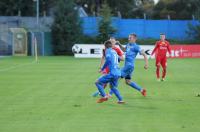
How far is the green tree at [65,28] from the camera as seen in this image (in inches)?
2547

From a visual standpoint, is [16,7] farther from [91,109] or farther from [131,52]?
[91,109]

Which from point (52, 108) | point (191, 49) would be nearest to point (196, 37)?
point (191, 49)

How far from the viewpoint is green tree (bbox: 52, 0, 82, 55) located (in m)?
64.7

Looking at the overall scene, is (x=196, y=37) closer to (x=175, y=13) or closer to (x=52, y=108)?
(x=175, y=13)

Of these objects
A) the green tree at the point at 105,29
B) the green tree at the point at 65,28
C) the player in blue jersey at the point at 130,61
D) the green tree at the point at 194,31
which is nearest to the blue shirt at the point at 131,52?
the player in blue jersey at the point at 130,61

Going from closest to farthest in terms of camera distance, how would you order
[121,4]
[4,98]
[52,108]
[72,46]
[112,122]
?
[112,122] → [52,108] → [4,98] → [72,46] → [121,4]

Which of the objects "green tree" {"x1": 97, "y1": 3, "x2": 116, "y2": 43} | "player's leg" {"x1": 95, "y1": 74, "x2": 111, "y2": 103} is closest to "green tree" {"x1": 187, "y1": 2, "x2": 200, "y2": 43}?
"green tree" {"x1": 97, "y1": 3, "x2": 116, "y2": 43}

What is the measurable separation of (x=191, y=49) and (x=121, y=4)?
33713mm

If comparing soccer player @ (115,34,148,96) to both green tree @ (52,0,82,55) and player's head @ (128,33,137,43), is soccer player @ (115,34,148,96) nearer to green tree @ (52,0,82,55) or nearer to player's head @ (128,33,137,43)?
player's head @ (128,33,137,43)

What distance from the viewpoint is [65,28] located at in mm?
65125

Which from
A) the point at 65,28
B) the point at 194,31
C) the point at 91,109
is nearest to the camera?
the point at 91,109

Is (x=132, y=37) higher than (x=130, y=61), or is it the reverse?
(x=132, y=37)

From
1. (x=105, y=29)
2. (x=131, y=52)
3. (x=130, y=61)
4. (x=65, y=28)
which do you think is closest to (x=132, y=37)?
(x=131, y=52)

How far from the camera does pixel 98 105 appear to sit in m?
17.5
